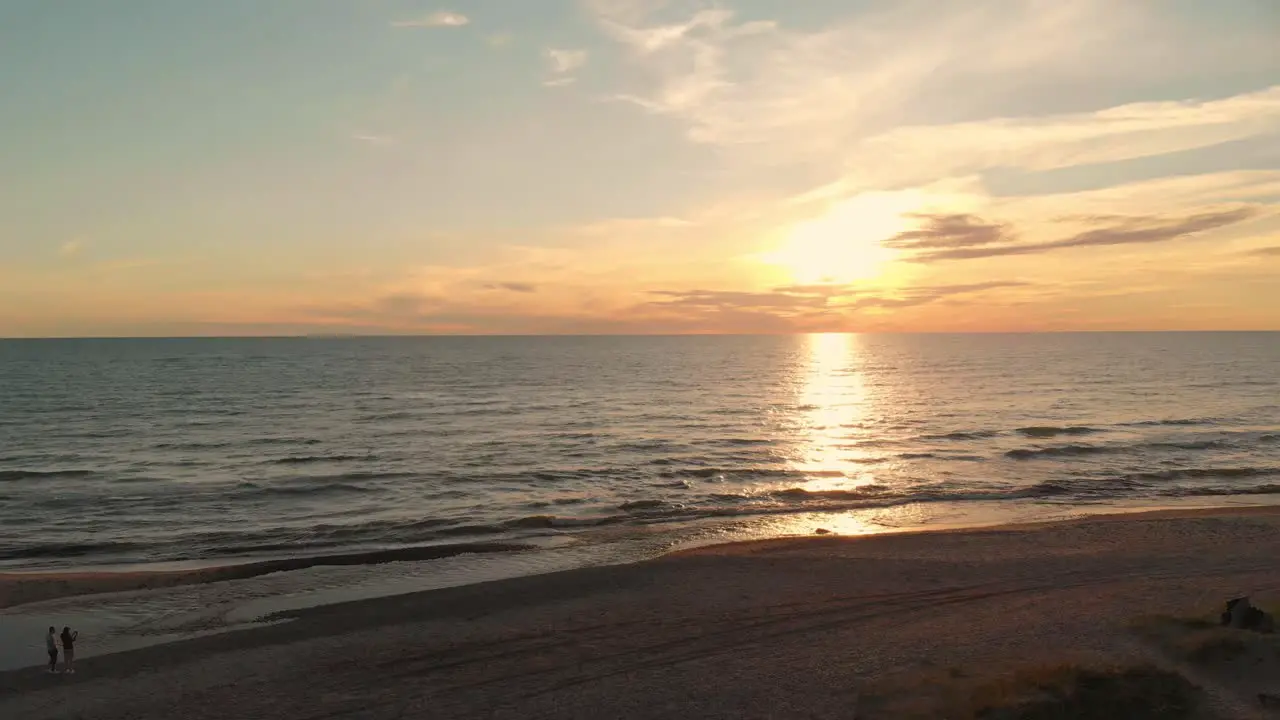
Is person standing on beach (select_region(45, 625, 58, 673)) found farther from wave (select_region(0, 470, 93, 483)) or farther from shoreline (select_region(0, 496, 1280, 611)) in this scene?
wave (select_region(0, 470, 93, 483))

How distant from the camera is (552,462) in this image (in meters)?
46.1

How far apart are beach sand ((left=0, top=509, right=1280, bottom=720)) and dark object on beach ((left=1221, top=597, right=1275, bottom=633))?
1310 mm

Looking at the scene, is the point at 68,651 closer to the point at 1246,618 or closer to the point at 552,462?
the point at 1246,618

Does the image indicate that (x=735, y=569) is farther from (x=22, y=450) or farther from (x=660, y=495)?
(x=22, y=450)

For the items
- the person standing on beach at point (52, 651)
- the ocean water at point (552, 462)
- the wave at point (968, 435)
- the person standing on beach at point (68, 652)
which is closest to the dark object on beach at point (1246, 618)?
the ocean water at point (552, 462)

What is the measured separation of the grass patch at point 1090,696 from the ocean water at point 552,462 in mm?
17449

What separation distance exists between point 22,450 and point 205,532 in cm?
2993

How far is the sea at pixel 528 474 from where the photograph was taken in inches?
1099

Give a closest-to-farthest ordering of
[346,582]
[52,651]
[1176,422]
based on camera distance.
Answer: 1. [52,651]
2. [346,582]
3. [1176,422]

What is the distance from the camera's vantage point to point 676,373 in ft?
460

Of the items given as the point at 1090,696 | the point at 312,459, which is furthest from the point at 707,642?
the point at 312,459

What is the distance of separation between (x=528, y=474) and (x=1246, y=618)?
32.3 m

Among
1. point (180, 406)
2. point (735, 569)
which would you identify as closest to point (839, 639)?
point (735, 569)

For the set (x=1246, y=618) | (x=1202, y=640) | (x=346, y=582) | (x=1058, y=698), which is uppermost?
(x=1246, y=618)
